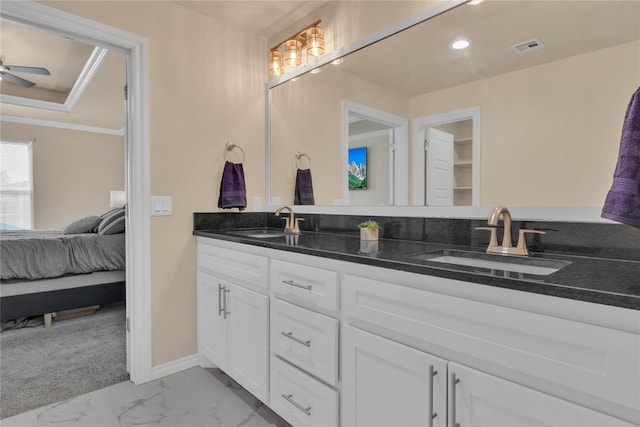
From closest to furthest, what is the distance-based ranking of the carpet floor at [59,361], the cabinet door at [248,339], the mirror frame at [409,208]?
the mirror frame at [409,208]
the cabinet door at [248,339]
the carpet floor at [59,361]

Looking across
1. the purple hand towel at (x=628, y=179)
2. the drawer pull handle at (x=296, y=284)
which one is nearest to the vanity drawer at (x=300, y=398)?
the drawer pull handle at (x=296, y=284)

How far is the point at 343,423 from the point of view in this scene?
1306mm

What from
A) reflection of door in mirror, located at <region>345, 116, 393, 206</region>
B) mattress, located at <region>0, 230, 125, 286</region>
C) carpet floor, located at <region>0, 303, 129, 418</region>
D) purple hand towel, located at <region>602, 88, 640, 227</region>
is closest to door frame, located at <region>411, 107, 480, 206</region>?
reflection of door in mirror, located at <region>345, 116, 393, 206</region>

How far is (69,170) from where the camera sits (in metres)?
5.81

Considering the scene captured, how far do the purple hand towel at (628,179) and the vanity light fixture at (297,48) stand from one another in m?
1.72

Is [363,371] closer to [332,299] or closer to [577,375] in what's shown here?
[332,299]

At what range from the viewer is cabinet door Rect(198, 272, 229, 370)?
6.55ft

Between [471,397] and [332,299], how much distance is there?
0.55 meters

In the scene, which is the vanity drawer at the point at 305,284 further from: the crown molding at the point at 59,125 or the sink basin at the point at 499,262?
the crown molding at the point at 59,125

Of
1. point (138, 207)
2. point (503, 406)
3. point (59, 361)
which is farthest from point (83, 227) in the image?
point (503, 406)

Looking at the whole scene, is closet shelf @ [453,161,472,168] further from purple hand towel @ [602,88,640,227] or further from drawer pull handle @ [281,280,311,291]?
drawer pull handle @ [281,280,311,291]

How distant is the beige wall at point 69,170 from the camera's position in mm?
5504

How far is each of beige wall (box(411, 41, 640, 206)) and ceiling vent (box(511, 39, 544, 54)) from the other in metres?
0.08

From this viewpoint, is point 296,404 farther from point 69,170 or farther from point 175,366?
point 69,170
